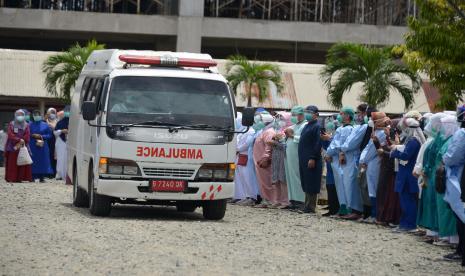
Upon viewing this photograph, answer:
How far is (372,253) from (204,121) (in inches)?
169

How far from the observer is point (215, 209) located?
18.0m

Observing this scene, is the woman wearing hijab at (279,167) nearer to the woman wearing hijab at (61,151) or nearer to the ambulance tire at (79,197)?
the ambulance tire at (79,197)

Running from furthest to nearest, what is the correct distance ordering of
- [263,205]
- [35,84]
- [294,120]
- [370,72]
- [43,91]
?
Result: 1. [35,84]
2. [43,91]
3. [370,72]
4. [263,205]
5. [294,120]

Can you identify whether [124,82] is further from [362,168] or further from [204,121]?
[362,168]

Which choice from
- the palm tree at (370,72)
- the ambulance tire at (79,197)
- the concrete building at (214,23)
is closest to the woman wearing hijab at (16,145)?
the palm tree at (370,72)

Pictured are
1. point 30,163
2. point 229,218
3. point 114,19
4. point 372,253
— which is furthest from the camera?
point 114,19

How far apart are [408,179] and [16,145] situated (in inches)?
529

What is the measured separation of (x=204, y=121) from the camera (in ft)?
57.0

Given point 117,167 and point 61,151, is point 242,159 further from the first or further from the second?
point 61,151

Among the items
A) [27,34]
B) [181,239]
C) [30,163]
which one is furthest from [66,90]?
[181,239]

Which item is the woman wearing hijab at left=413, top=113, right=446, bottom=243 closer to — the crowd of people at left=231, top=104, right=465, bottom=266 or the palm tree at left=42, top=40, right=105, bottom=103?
the crowd of people at left=231, top=104, right=465, bottom=266

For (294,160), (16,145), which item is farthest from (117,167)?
(16,145)

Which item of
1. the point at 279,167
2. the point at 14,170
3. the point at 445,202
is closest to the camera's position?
the point at 445,202

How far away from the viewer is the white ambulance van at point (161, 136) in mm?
17109
